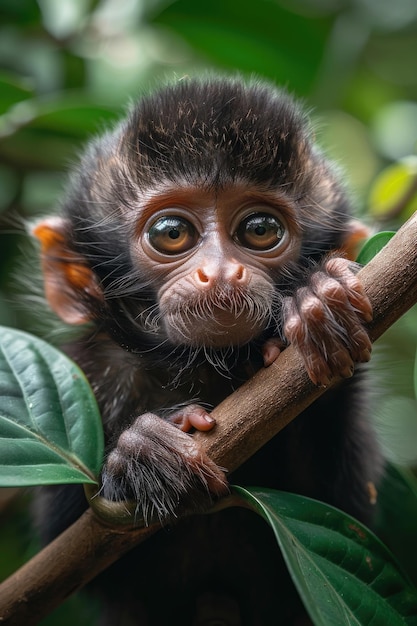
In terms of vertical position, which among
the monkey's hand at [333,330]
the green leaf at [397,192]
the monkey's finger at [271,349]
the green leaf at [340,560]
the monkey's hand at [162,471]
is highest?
the green leaf at [397,192]

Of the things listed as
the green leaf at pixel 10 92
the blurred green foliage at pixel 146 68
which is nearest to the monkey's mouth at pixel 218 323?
the blurred green foliage at pixel 146 68

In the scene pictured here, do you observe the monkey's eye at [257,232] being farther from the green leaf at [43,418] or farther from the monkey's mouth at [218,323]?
the green leaf at [43,418]

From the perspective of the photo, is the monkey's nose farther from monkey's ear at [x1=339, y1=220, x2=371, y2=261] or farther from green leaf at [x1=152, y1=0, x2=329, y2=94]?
green leaf at [x1=152, y1=0, x2=329, y2=94]

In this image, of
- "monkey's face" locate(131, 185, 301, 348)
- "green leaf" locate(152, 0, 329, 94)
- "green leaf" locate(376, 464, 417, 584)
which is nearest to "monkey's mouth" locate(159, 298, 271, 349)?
"monkey's face" locate(131, 185, 301, 348)

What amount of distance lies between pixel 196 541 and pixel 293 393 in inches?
53.2

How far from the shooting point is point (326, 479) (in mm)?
3121

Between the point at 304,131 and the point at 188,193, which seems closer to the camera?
the point at 188,193

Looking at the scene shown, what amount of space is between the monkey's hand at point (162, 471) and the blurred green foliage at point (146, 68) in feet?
5.00

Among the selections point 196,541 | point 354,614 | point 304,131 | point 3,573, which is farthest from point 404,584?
point 3,573

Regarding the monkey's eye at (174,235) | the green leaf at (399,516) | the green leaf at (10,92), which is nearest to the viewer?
the monkey's eye at (174,235)

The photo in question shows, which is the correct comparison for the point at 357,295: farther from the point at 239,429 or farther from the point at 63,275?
the point at 63,275

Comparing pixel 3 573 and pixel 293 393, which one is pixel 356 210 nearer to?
pixel 293 393

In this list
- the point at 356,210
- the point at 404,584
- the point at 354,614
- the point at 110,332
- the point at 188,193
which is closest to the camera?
the point at 354,614

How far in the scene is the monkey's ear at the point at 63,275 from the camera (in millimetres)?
3217
